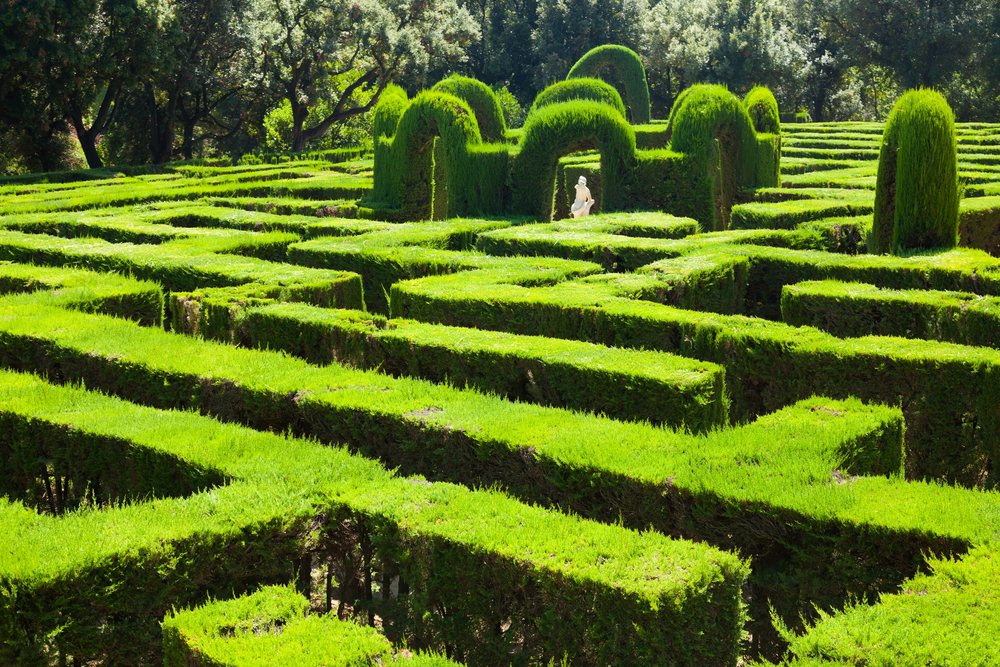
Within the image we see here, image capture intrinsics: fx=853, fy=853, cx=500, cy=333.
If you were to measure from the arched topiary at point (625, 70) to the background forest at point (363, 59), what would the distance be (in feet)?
36.5

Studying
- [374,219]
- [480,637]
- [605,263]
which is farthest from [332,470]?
[374,219]

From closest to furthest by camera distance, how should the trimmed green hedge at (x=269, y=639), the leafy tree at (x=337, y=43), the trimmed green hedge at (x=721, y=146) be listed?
the trimmed green hedge at (x=269, y=639) → the trimmed green hedge at (x=721, y=146) → the leafy tree at (x=337, y=43)

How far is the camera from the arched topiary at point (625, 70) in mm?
34312

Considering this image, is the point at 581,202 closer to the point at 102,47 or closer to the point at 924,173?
the point at 924,173

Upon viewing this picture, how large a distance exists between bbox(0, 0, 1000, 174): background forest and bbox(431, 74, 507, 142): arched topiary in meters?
16.8

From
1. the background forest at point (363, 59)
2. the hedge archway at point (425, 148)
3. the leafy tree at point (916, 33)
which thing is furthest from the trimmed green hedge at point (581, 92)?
the leafy tree at point (916, 33)

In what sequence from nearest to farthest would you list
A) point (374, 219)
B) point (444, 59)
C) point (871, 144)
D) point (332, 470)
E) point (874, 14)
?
1. point (332, 470)
2. point (374, 219)
3. point (871, 144)
4. point (444, 59)
5. point (874, 14)

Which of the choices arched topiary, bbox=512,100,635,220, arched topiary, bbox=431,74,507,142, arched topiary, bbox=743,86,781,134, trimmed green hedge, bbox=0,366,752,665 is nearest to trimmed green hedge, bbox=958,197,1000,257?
arched topiary, bbox=512,100,635,220

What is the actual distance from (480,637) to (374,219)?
15039 millimetres

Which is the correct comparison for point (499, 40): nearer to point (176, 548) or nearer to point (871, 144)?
point (871, 144)

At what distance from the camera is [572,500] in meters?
5.98

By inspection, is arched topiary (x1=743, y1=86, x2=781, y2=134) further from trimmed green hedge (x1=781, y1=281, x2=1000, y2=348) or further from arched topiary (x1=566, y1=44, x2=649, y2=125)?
trimmed green hedge (x1=781, y1=281, x2=1000, y2=348)

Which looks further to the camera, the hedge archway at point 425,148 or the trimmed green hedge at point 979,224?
the hedge archway at point 425,148

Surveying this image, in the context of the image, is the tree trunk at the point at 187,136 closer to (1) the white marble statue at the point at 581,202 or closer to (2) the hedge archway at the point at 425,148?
(2) the hedge archway at the point at 425,148
